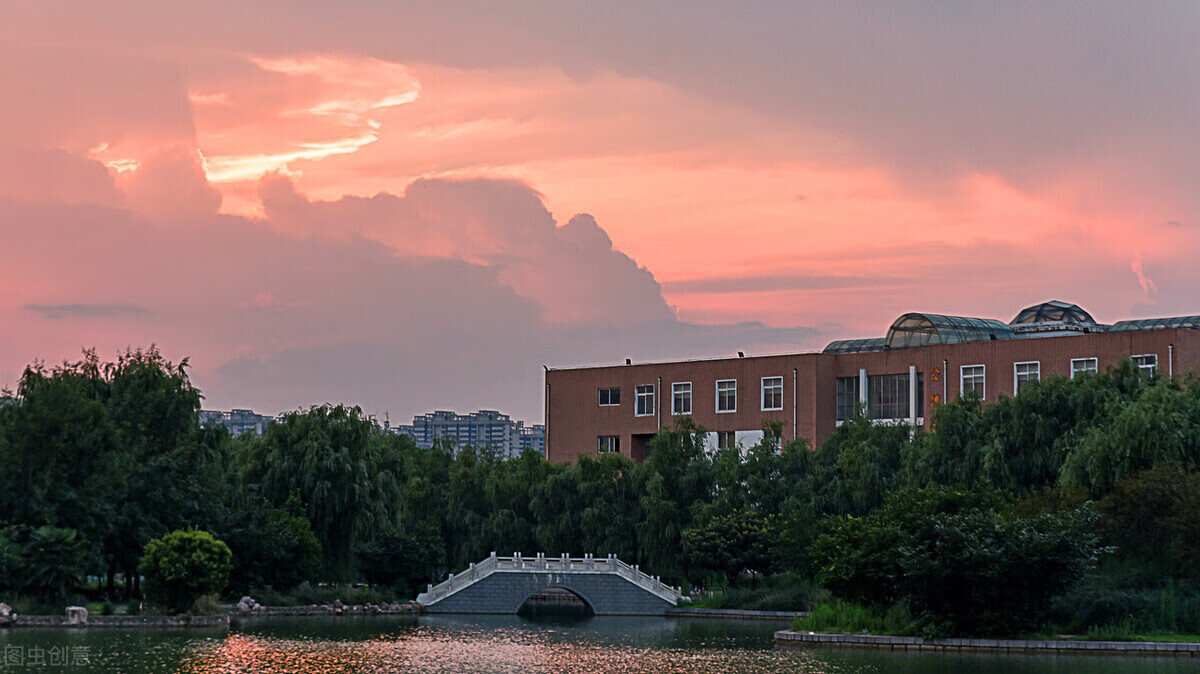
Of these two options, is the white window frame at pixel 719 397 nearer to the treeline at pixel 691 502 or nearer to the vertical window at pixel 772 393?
the vertical window at pixel 772 393

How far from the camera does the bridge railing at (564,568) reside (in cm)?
5166

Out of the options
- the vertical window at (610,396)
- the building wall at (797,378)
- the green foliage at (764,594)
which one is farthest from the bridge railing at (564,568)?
the vertical window at (610,396)

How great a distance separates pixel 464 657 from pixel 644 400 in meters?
36.6

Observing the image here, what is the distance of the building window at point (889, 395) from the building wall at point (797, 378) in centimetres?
40

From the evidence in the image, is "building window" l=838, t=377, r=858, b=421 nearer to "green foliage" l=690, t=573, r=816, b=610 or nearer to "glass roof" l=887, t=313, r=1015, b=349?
"glass roof" l=887, t=313, r=1015, b=349

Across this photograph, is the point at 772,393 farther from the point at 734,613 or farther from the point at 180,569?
the point at 180,569

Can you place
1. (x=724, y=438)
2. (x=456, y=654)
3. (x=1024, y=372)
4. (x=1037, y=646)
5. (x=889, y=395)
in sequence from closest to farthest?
(x=1037, y=646) → (x=456, y=654) → (x=1024, y=372) → (x=889, y=395) → (x=724, y=438)

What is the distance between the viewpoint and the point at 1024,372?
57.5 meters

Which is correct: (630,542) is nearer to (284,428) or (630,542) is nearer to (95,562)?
(284,428)

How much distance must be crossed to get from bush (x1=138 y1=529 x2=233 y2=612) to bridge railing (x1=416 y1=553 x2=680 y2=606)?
1150 cm

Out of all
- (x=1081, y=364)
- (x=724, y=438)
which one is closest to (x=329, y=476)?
(x=724, y=438)

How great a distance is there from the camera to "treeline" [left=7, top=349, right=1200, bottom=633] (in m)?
34.2

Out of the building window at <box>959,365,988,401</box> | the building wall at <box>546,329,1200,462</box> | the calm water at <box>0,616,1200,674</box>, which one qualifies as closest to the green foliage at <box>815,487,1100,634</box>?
the calm water at <box>0,616,1200,674</box>

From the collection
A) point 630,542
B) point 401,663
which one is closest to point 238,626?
point 401,663
